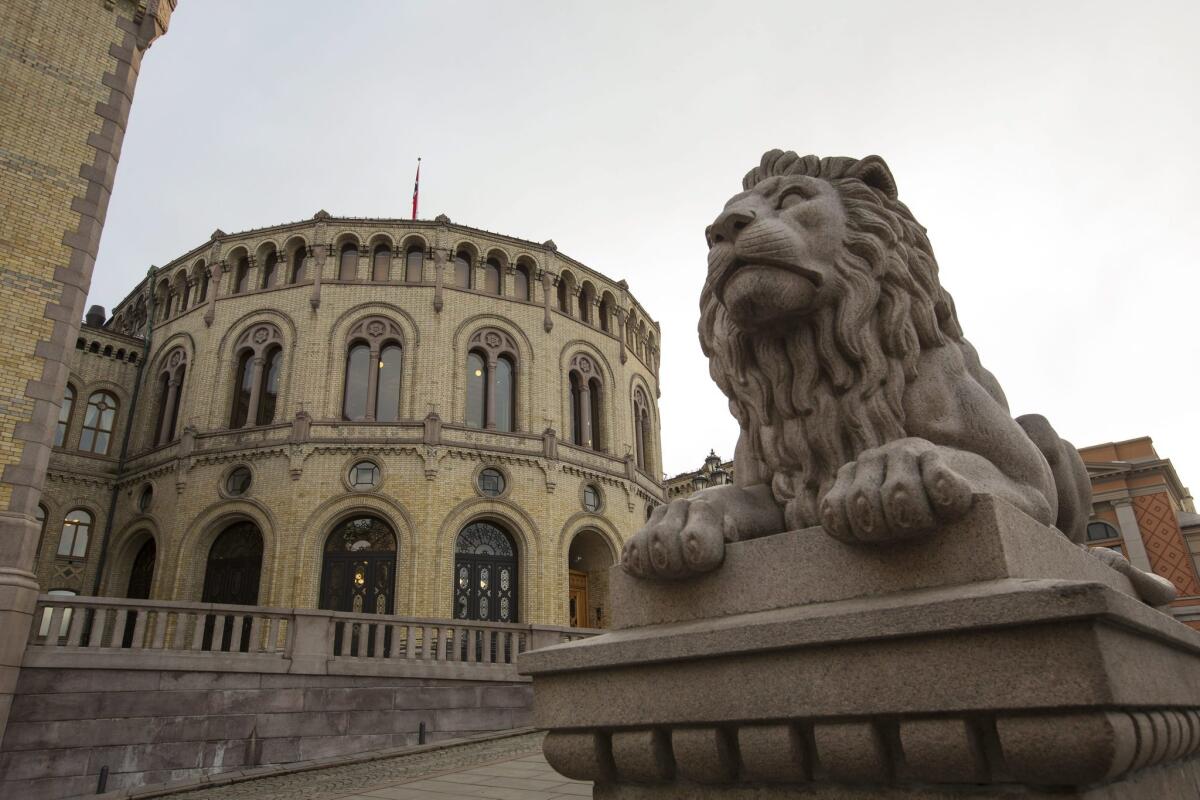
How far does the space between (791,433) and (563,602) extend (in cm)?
1988

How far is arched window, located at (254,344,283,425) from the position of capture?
22859 mm

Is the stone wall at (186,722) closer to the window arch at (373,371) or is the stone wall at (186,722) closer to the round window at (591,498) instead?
the round window at (591,498)

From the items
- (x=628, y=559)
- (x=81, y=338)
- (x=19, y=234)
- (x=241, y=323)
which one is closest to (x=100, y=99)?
(x=19, y=234)

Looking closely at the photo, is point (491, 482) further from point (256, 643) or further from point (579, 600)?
point (256, 643)

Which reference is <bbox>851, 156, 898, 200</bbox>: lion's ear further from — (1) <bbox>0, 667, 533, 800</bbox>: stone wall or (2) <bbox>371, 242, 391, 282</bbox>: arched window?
(2) <bbox>371, 242, 391, 282</bbox>: arched window

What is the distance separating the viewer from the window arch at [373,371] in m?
22.7

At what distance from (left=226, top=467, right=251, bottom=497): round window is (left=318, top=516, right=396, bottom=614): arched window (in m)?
3.06

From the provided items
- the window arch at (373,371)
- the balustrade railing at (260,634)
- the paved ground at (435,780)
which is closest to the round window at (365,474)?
the window arch at (373,371)

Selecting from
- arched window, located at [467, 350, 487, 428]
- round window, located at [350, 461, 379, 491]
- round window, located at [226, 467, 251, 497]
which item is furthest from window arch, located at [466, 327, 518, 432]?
round window, located at [226, 467, 251, 497]

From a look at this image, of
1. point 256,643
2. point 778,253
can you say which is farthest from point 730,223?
point 256,643

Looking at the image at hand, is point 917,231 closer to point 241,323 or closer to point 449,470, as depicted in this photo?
point 449,470

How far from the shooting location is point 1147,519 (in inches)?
1024

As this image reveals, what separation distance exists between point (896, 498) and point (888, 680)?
472 mm

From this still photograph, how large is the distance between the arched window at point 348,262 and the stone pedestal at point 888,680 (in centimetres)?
2370
